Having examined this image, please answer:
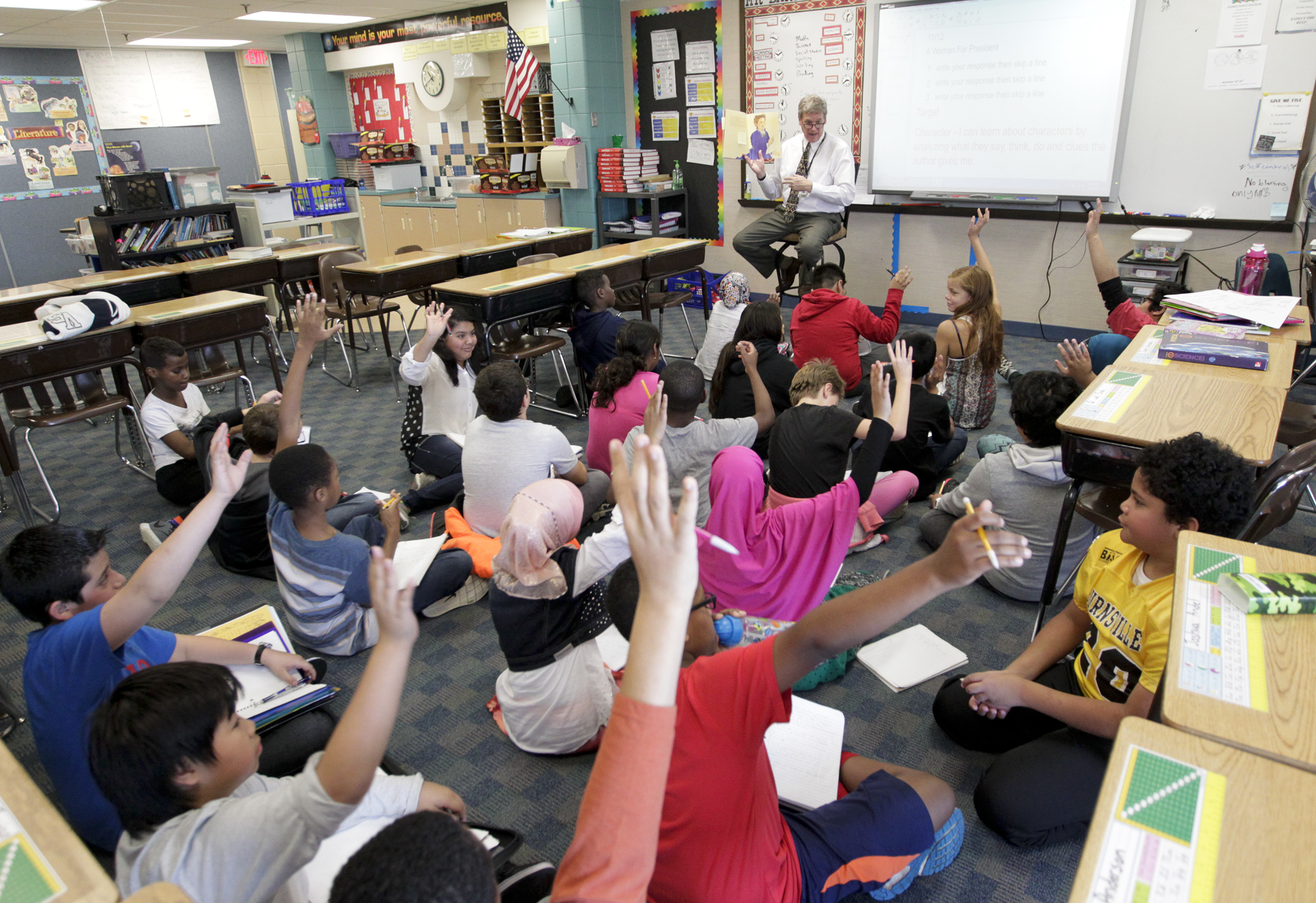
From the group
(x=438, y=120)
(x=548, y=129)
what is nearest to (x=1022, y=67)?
(x=548, y=129)

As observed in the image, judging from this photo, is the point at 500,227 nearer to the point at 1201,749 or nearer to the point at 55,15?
the point at 55,15

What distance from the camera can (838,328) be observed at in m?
3.98

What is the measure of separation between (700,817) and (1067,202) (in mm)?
5273

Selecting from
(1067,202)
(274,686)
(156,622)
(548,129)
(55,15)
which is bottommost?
(156,622)

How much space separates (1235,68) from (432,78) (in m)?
7.25

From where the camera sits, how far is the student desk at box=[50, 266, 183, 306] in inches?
187

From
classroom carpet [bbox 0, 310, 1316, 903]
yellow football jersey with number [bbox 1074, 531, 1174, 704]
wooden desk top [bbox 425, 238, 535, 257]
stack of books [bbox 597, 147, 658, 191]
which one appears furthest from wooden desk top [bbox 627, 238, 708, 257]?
yellow football jersey with number [bbox 1074, 531, 1174, 704]

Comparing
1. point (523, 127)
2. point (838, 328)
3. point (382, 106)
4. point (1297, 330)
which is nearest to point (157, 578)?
point (838, 328)

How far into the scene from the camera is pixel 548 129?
7.27m

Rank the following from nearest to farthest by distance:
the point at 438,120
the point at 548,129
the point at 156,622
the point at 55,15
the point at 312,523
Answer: the point at 312,523 → the point at 156,622 → the point at 55,15 → the point at 548,129 → the point at 438,120

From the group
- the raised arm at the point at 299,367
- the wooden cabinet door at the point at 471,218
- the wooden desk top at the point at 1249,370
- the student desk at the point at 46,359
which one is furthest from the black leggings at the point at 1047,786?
the wooden cabinet door at the point at 471,218

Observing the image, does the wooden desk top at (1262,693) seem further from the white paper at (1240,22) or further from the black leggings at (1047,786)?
the white paper at (1240,22)

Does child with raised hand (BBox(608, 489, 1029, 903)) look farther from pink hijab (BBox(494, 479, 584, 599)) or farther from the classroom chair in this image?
the classroom chair

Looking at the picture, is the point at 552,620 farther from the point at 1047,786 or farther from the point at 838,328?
the point at 838,328
